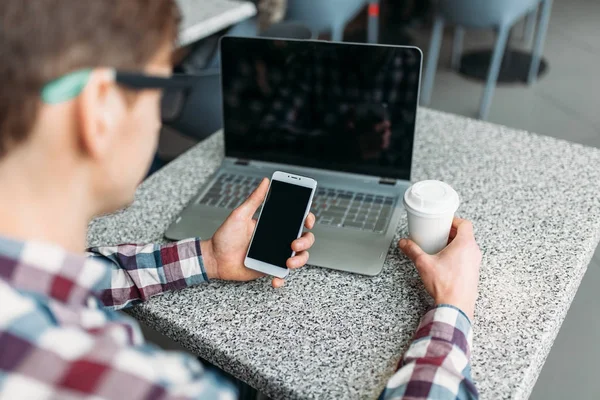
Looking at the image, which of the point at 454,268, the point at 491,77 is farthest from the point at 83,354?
the point at 491,77

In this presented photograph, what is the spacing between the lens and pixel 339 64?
96 cm

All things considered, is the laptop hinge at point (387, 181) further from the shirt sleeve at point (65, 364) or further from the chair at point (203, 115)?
the chair at point (203, 115)

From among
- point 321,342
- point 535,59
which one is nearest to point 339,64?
point 321,342

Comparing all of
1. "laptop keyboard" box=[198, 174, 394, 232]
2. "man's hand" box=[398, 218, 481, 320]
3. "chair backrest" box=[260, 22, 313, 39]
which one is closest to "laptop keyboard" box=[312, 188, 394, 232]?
"laptop keyboard" box=[198, 174, 394, 232]

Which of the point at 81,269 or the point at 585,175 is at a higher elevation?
the point at 81,269

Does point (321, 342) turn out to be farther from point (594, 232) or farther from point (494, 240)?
point (594, 232)

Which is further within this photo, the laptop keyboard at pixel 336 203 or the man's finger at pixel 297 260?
the laptop keyboard at pixel 336 203

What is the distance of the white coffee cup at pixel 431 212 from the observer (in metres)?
0.80

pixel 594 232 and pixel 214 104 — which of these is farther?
pixel 214 104

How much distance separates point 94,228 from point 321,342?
0.46 m

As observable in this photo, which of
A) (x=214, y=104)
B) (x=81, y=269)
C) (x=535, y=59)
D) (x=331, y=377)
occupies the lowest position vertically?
(x=535, y=59)

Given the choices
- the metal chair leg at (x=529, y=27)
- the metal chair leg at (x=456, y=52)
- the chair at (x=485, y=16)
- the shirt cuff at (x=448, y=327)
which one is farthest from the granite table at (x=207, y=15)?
the metal chair leg at (x=529, y=27)

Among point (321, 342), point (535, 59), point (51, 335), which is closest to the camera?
point (51, 335)

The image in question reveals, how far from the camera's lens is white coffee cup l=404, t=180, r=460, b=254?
0.80 metres
